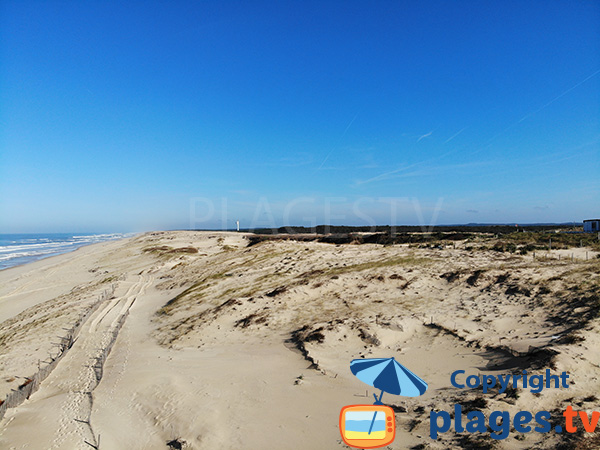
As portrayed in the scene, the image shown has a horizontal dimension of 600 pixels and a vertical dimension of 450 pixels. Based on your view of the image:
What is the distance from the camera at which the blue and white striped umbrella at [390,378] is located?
6156mm

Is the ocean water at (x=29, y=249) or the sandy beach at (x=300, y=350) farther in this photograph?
the ocean water at (x=29, y=249)

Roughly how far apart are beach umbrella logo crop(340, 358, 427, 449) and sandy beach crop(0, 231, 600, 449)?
0.52 metres

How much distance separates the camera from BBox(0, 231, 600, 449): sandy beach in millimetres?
7202

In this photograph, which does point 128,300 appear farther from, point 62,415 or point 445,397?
point 445,397

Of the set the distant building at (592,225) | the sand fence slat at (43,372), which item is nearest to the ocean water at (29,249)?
the sand fence slat at (43,372)

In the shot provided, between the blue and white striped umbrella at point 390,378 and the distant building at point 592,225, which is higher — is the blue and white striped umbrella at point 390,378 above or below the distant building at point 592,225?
below

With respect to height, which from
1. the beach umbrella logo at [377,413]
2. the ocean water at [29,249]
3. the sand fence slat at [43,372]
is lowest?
the sand fence slat at [43,372]

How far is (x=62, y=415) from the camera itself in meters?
8.90

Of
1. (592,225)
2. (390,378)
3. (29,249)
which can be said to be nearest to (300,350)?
(390,378)

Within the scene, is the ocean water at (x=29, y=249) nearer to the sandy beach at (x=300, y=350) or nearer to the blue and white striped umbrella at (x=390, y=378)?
the sandy beach at (x=300, y=350)

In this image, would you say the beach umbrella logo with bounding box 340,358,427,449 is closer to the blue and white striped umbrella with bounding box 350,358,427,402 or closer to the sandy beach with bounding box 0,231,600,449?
the blue and white striped umbrella with bounding box 350,358,427,402

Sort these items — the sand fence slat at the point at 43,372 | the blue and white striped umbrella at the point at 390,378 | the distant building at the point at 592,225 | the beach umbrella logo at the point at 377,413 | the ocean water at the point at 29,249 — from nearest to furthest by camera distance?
the beach umbrella logo at the point at 377,413, the blue and white striped umbrella at the point at 390,378, the sand fence slat at the point at 43,372, the distant building at the point at 592,225, the ocean water at the point at 29,249

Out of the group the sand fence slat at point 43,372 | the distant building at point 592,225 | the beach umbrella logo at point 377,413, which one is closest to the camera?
the beach umbrella logo at point 377,413

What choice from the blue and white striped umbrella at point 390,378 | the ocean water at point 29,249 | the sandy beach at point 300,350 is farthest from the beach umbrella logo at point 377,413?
the ocean water at point 29,249
